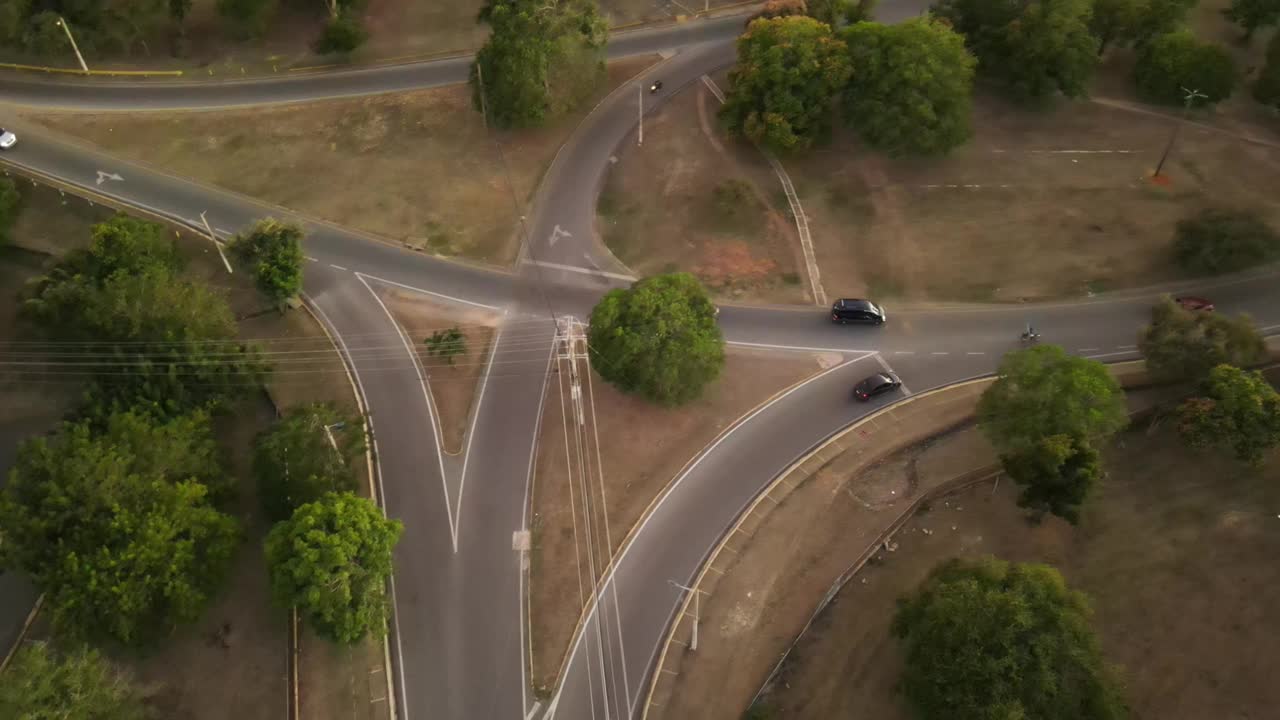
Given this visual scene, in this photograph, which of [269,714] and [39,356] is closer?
[269,714]

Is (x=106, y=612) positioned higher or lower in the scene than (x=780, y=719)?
higher

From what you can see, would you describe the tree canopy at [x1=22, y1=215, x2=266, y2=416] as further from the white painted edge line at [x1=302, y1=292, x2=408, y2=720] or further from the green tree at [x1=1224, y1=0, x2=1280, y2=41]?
the green tree at [x1=1224, y1=0, x2=1280, y2=41]

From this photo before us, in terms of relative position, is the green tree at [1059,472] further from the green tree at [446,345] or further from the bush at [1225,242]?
the green tree at [446,345]

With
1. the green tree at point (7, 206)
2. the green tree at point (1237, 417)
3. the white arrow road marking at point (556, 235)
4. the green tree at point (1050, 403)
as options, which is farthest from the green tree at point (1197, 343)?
the green tree at point (7, 206)

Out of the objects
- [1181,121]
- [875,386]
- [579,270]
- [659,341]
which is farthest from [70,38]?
[1181,121]

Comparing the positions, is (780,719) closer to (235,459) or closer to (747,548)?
(747,548)

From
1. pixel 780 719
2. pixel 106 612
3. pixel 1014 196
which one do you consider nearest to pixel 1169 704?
pixel 780 719

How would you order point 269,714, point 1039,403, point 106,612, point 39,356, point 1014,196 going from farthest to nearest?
point 1014,196
point 39,356
point 1039,403
point 269,714
point 106,612

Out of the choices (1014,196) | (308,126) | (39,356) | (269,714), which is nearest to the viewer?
(269,714)
